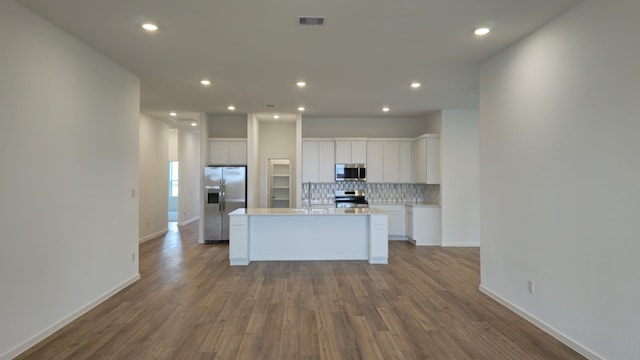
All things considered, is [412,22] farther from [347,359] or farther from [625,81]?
[347,359]

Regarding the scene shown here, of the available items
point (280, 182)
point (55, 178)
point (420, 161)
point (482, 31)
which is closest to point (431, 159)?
point (420, 161)

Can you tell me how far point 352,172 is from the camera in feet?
26.0

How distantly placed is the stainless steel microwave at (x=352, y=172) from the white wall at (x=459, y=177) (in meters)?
1.75

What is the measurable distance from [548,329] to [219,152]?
6796mm

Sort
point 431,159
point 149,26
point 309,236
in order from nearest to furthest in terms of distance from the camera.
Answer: point 149,26, point 309,236, point 431,159

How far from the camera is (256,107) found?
697 centimetres

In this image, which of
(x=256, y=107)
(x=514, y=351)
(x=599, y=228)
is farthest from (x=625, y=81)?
(x=256, y=107)

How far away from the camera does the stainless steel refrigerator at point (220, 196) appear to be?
751 cm

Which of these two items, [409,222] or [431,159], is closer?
[431,159]

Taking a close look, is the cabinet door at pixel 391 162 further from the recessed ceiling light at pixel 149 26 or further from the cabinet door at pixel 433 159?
the recessed ceiling light at pixel 149 26

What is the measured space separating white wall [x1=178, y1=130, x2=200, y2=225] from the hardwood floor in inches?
192

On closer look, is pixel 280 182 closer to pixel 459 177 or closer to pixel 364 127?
pixel 364 127

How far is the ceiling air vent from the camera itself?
312 centimetres

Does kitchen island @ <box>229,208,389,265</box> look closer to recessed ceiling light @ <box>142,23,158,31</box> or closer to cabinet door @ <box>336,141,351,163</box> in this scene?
cabinet door @ <box>336,141,351,163</box>
